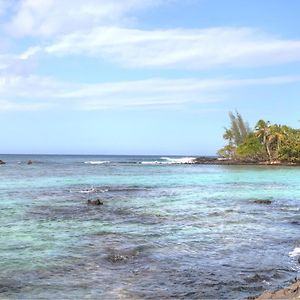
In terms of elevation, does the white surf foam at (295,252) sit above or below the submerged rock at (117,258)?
above

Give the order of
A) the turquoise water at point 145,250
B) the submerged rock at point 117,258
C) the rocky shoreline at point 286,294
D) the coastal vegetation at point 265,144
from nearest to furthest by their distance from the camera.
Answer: the rocky shoreline at point 286,294, the turquoise water at point 145,250, the submerged rock at point 117,258, the coastal vegetation at point 265,144

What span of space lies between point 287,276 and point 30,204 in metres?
17.3

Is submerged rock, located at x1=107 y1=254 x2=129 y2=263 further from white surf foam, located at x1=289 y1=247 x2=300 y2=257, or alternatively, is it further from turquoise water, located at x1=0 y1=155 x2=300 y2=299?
white surf foam, located at x1=289 y1=247 x2=300 y2=257

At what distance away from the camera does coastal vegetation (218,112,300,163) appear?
284 feet

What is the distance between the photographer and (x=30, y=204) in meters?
24.9

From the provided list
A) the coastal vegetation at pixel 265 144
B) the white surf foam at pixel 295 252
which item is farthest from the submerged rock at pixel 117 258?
the coastal vegetation at pixel 265 144

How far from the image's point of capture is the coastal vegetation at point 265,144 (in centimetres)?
8650

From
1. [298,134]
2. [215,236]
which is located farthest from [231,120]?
[215,236]

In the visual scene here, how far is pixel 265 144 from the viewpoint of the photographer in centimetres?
9175

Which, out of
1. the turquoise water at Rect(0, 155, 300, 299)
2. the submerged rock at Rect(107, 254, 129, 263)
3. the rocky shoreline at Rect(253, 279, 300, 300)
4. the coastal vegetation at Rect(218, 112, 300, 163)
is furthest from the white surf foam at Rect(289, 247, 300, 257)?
the coastal vegetation at Rect(218, 112, 300, 163)

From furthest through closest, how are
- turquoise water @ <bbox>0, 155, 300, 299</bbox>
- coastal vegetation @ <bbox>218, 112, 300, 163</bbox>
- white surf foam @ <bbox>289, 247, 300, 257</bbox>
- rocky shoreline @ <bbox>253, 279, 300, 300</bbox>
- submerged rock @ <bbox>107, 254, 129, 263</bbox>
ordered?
coastal vegetation @ <bbox>218, 112, 300, 163</bbox> < white surf foam @ <bbox>289, 247, 300, 257</bbox> < submerged rock @ <bbox>107, 254, 129, 263</bbox> < turquoise water @ <bbox>0, 155, 300, 299</bbox> < rocky shoreline @ <bbox>253, 279, 300, 300</bbox>

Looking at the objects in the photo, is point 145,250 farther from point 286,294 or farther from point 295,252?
point 286,294

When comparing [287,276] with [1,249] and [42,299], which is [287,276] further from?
[1,249]

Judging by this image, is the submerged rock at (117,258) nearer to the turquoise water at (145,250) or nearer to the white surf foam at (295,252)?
the turquoise water at (145,250)
